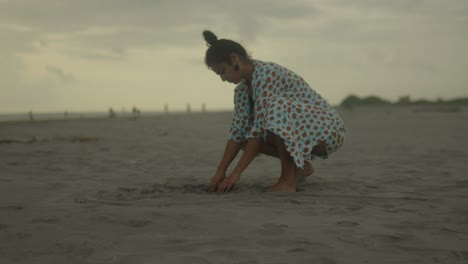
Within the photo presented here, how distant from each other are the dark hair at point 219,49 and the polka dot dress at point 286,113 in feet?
0.63

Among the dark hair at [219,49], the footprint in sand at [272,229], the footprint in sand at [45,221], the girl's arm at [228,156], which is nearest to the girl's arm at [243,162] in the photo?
the girl's arm at [228,156]

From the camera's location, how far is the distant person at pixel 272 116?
282cm

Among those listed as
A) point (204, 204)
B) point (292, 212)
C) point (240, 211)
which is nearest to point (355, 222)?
point (292, 212)

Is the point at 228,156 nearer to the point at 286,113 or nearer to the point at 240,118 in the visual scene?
the point at 240,118

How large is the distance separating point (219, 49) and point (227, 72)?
0.50ft

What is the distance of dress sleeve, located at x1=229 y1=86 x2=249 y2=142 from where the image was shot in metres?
3.11

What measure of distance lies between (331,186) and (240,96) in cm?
87

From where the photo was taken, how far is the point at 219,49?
112 inches

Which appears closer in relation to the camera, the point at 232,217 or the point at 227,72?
the point at 232,217

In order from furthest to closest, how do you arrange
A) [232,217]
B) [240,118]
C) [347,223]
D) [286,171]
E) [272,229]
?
[240,118] → [286,171] → [232,217] → [347,223] → [272,229]

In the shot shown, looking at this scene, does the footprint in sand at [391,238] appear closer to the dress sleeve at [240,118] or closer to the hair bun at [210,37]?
the dress sleeve at [240,118]

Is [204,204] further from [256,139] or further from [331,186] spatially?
[331,186]

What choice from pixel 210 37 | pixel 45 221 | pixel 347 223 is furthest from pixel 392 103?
pixel 45 221

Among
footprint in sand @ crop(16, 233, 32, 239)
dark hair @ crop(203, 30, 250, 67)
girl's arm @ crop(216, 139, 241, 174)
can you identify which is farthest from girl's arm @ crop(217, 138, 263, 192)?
footprint in sand @ crop(16, 233, 32, 239)
